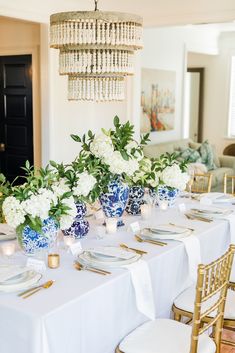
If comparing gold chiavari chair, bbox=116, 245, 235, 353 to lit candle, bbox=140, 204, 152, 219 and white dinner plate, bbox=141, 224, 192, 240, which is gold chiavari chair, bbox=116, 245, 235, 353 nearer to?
white dinner plate, bbox=141, 224, 192, 240

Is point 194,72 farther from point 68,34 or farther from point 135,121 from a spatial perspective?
point 68,34

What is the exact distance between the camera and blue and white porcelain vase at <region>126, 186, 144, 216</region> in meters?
3.54

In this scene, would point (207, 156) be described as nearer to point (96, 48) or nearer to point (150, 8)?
point (150, 8)

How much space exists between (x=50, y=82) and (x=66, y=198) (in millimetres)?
3512

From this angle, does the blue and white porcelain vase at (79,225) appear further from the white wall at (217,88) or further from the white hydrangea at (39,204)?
the white wall at (217,88)

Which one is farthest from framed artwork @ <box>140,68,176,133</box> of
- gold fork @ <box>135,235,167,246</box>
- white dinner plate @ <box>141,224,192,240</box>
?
gold fork @ <box>135,235,167,246</box>

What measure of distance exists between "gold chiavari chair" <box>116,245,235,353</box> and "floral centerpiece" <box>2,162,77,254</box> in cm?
65

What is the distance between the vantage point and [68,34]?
10.5ft

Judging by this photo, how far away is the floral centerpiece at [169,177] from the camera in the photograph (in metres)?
3.53

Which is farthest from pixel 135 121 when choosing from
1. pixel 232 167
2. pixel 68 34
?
pixel 68 34

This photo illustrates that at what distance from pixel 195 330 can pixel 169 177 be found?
1400 millimetres

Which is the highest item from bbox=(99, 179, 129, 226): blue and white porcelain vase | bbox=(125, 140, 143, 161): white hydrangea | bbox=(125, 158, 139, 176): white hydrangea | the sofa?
bbox=(125, 140, 143, 161): white hydrangea

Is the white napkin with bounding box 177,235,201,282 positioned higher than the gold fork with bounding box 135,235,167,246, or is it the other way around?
the gold fork with bounding box 135,235,167,246

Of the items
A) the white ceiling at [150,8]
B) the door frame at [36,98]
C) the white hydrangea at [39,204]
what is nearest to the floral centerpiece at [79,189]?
the white hydrangea at [39,204]
